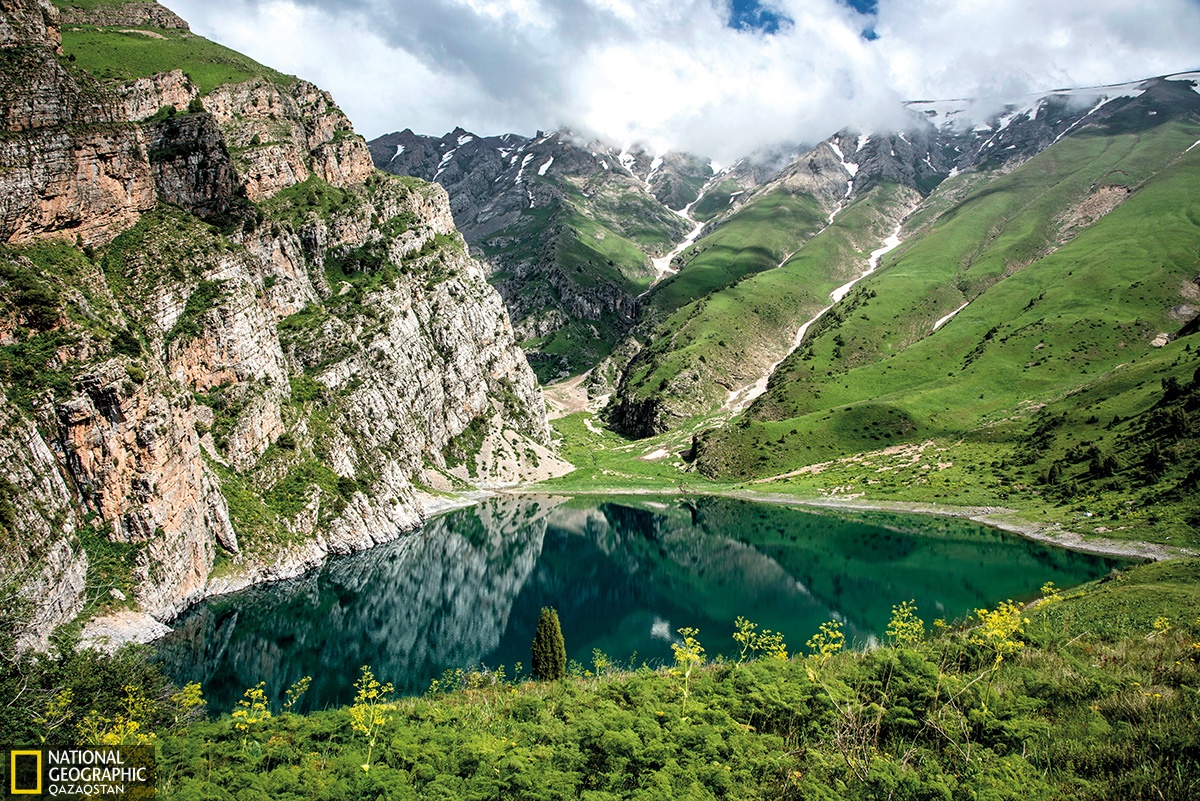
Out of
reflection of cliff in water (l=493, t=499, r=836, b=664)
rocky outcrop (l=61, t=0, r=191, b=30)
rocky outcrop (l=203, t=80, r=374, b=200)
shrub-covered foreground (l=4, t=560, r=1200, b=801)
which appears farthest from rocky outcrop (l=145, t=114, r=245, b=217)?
shrub-covered foreground (l=4, t=560, r=1200, b=801)

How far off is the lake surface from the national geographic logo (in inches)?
1104

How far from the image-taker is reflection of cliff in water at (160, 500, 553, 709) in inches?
1807

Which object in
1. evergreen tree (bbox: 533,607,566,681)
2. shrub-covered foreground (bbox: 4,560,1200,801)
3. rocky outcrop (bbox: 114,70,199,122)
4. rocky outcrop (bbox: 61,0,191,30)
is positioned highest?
rocky outcrop (bbox: 61,0,191,30)

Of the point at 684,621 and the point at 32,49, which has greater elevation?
the point at 32,49

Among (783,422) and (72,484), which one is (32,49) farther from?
(783,422)

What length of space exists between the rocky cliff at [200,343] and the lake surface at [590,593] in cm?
885

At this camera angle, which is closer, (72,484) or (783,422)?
(72,484)

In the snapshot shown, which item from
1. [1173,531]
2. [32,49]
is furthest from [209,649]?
[1173,531]

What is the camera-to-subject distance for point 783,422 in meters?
154

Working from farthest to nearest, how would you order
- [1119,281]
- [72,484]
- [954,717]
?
[1119,281] < [72,484] < [954,717]

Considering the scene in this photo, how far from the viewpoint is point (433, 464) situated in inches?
5699

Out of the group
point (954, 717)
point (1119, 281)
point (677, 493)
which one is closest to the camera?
point (954, 717)

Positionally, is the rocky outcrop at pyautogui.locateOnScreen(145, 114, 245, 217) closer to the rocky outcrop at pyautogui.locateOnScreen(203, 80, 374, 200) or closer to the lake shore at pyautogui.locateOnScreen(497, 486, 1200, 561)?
the rocky outcrop at pyautogui.locateOnScreen(203, 80, 374, 200)

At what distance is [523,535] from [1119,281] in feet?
594
